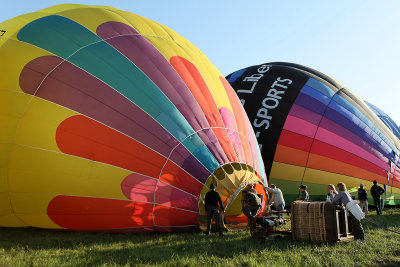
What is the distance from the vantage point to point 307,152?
10508 mm

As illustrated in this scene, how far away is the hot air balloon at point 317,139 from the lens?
10461 millimetres

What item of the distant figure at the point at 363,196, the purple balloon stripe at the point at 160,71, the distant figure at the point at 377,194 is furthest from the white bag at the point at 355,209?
the distant figure at the point at 377,194

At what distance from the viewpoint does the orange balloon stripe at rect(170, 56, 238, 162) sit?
262 inches

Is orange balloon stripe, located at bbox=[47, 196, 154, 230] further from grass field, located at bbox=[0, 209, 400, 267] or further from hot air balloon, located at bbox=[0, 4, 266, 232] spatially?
grass field, located at bbox=[0, 209, 400, 267]

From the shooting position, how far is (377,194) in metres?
10.4

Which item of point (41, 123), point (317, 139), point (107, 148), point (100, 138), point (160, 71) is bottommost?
point (107, 148)

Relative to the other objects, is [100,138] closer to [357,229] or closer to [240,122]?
[240,122]

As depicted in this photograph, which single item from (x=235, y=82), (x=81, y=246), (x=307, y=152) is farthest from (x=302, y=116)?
(x=81, y=246)

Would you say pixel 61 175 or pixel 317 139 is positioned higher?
pixel 317 139

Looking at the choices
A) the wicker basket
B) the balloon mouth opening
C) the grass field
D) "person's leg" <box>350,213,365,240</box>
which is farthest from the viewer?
the balloon mouth opening

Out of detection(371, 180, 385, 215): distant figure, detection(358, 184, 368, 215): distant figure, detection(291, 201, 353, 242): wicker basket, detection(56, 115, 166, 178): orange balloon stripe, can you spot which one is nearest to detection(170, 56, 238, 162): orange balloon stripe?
detection(56, 115, 166, 178): orange balloon stripe

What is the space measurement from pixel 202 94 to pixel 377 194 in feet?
22.1

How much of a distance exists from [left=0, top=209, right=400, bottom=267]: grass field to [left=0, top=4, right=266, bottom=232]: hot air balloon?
30cm

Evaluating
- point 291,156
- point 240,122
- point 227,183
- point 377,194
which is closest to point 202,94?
point 240,122
